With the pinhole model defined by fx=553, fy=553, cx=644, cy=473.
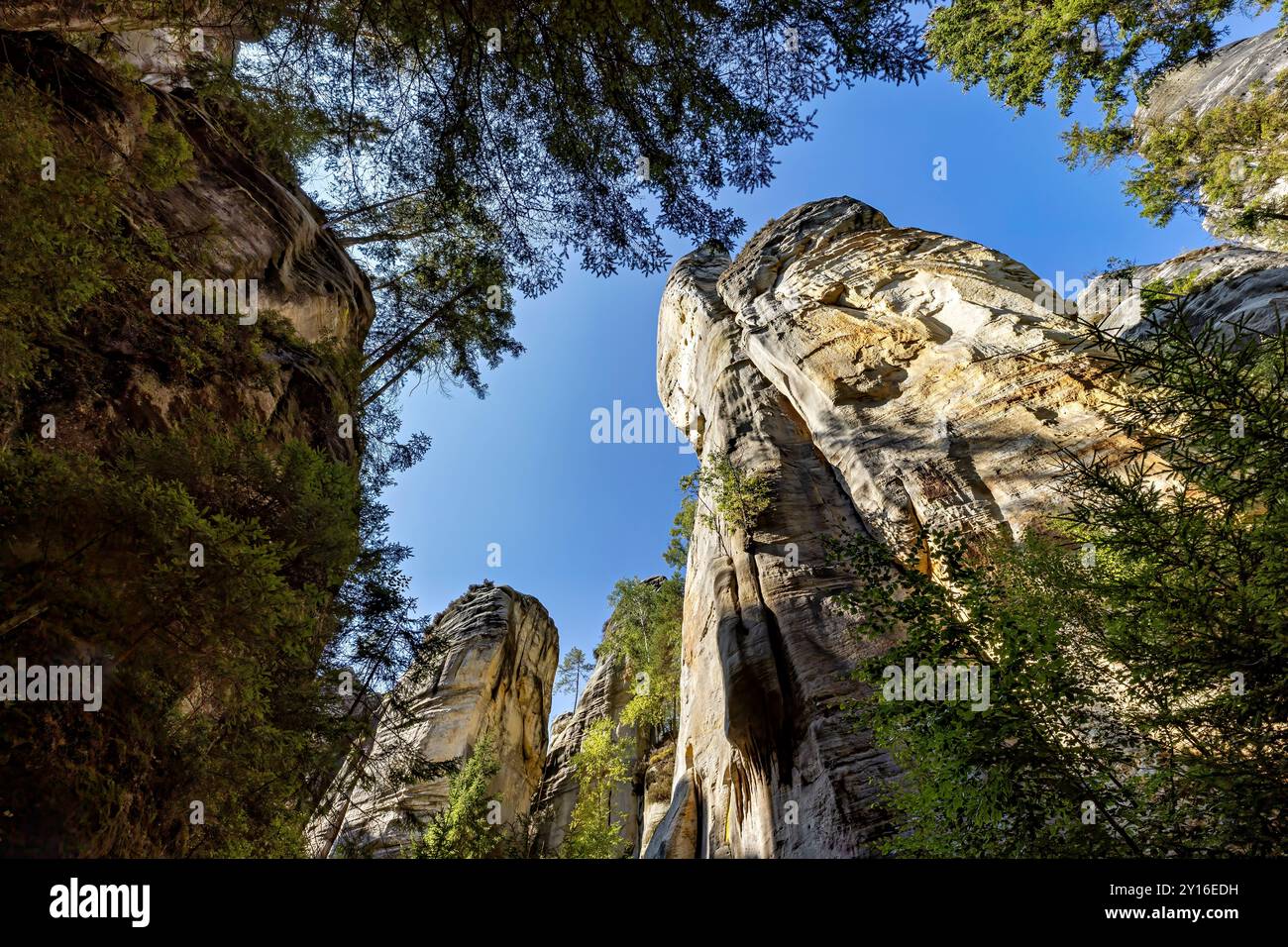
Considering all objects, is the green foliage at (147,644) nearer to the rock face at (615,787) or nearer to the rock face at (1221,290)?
the rock face at (1221,290)

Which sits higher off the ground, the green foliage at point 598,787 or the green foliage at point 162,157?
the green foliage at point 162,157

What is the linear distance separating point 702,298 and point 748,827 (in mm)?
18245

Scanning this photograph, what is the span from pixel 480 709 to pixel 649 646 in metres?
6.95

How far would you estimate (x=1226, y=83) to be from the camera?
1812 cm

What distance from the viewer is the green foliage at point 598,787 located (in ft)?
52.9

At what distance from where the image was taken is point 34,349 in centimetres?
464

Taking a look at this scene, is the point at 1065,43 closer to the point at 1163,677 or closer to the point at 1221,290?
the point at 1221,290

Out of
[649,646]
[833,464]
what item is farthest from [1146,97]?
[649,646]

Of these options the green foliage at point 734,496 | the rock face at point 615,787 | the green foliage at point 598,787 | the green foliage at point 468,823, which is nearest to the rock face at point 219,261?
the green foliage at point 734,496

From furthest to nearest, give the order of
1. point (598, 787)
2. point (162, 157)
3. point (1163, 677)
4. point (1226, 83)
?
point (598, 787) < point (1226, 83) < point (162, 157) < point (1163, 677)

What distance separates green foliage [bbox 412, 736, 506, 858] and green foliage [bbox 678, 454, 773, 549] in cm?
949

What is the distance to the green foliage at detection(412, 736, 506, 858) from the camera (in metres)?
13.6

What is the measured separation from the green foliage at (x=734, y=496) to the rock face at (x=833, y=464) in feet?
0.94
